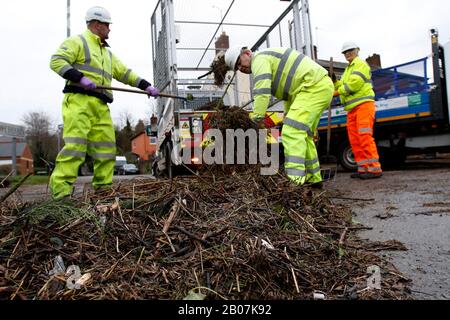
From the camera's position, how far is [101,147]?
398 cm

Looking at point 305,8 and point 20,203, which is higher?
point 305,8

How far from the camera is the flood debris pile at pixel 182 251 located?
171 cm

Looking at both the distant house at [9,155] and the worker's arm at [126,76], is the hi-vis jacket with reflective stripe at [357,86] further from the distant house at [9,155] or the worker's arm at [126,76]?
the distant house at [9,155]

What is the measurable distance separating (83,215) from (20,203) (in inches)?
33.4

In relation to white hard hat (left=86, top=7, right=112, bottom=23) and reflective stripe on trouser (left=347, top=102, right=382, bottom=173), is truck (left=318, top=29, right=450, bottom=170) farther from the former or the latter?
white hard hat (left=86, top=7, right=112, bottom=23)

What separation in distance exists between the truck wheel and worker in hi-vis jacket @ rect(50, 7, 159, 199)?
5.25m

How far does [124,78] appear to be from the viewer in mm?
4504

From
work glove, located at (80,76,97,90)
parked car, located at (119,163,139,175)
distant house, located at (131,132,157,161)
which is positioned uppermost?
distant house, located at (131,132,157,161)

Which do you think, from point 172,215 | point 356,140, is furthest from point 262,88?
point 356,140

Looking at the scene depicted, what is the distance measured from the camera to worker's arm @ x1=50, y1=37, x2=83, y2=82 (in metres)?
3.65

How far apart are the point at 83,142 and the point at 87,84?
1.76ft

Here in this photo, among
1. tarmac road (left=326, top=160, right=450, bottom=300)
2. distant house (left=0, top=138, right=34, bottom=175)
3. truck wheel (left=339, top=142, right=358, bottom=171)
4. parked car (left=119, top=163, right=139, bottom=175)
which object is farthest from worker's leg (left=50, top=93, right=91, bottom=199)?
parked car (left=119, top=163, right=139, bottom=175)
